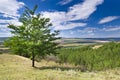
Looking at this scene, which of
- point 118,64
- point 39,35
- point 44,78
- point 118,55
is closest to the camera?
point 44,78

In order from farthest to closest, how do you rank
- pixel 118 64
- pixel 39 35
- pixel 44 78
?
1. pixel 118 64
2. pixel 39 35
3. pixel 44 78

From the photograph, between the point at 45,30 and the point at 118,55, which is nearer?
the point at 45,30

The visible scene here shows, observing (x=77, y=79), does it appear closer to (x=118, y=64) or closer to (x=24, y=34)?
(x=24, y=34)

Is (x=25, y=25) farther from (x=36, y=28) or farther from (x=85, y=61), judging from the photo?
(x=85, y=61)

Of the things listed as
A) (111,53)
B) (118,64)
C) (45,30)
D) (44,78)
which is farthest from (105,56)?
(44,78)

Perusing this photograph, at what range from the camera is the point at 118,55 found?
141 m

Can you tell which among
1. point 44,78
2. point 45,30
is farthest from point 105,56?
point 44,78

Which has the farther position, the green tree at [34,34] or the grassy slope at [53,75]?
the green tree at [34,34]

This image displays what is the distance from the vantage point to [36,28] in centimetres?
2555

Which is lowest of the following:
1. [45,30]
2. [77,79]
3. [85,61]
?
[85,61]

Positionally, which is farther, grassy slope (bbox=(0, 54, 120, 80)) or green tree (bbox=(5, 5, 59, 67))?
green tree (bbox=(5, 5, 59, 67))

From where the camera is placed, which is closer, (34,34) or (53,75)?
(53,75)

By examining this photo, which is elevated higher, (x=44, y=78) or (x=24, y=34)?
(x=24, y=34)

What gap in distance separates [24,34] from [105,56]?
12648 centimetres
